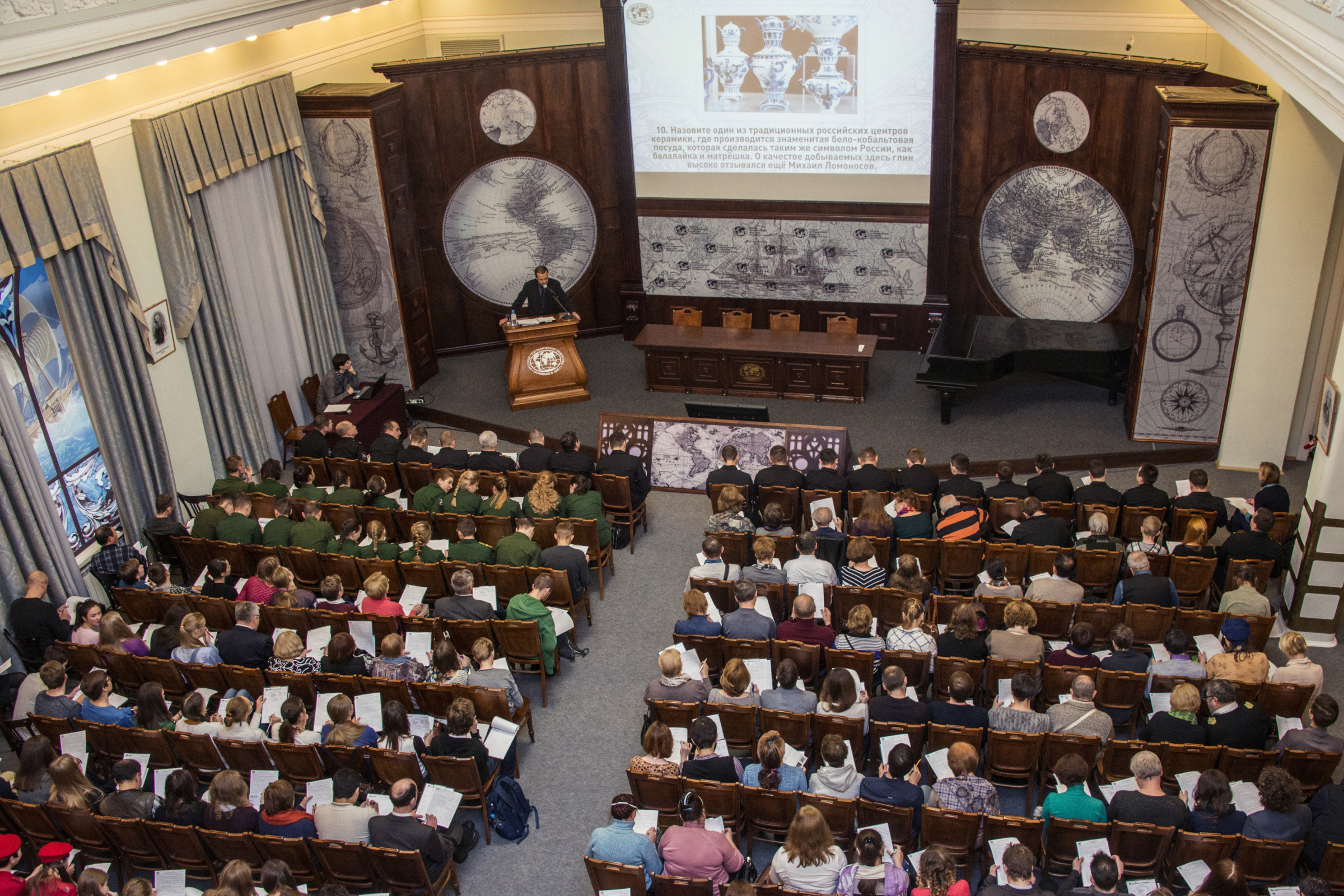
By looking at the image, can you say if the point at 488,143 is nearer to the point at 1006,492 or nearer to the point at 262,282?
the point at 262,282

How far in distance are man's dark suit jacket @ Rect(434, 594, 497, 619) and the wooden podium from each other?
529 centimetres

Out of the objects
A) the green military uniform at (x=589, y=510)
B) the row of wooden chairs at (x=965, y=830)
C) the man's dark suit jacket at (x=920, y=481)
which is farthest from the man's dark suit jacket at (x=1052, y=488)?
the row of wooden chairs at (x=965, y=830)

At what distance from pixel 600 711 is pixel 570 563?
1.17m

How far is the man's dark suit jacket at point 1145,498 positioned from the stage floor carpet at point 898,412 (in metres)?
2.19

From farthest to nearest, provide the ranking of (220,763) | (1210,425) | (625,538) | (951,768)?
(1210,425) < (625,538) < (220,763) < (951,768)

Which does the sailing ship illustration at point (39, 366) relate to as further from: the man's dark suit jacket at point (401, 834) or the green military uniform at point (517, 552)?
the man's dark suit jacket at point (401, 834)

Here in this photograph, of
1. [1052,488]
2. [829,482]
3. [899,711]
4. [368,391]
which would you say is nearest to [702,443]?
[829,482]

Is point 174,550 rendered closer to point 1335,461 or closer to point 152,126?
point 152,126

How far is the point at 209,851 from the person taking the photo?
6.19 metres

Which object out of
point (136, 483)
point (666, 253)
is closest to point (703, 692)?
point (136, 483)

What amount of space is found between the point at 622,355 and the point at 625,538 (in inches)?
182

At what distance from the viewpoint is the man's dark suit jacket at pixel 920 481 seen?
9.55m

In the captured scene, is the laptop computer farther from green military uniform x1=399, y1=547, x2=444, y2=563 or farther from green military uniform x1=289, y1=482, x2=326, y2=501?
green military uniform x1=399, y1=547, x2=444, y2=563

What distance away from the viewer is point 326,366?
12.9 meters
